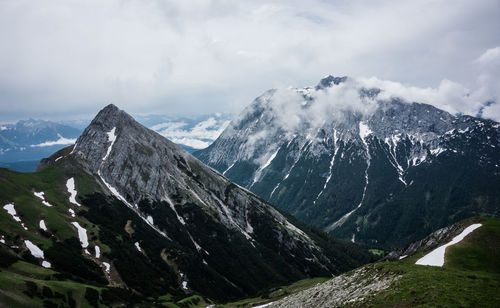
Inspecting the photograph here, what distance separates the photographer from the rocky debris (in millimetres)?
61281

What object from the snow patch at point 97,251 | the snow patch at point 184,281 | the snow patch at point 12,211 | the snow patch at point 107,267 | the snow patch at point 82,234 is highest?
the snow patch at point 12,211

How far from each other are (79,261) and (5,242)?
25.3 metres

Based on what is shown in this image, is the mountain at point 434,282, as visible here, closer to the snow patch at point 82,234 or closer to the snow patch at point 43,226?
the snow patch at point 82,234

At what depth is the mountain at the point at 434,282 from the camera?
49312mm

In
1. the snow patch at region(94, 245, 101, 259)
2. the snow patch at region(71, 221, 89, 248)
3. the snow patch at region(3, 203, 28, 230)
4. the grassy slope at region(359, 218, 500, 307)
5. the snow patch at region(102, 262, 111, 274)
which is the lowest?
the snow patch at region(102, 262, 111, 274)

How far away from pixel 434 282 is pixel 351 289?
712 inches

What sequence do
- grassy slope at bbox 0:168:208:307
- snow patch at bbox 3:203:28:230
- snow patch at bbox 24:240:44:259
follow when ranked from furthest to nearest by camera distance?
1. snow patch at bbox 3:203:28:230
2. snow patch at bbox 24:240:44:259
3. grassy slope at bbox 0:168:208:307

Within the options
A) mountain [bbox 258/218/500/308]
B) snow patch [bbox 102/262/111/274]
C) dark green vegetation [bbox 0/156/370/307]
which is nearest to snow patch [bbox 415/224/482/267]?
mountain [bbox 258/218/500/308]

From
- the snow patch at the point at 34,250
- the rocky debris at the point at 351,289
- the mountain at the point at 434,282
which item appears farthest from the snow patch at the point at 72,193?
the rocky debris at the point at 351,289

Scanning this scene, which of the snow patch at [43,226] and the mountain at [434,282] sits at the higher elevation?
the snow patch at [43,226]

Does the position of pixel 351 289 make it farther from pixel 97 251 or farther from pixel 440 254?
pixel 97 251

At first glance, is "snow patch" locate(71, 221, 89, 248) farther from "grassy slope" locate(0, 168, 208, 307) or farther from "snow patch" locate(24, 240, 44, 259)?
"snow patch" locate(24, 240, 44, 259)

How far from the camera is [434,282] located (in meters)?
55.1

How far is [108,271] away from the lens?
13912 centimetres
